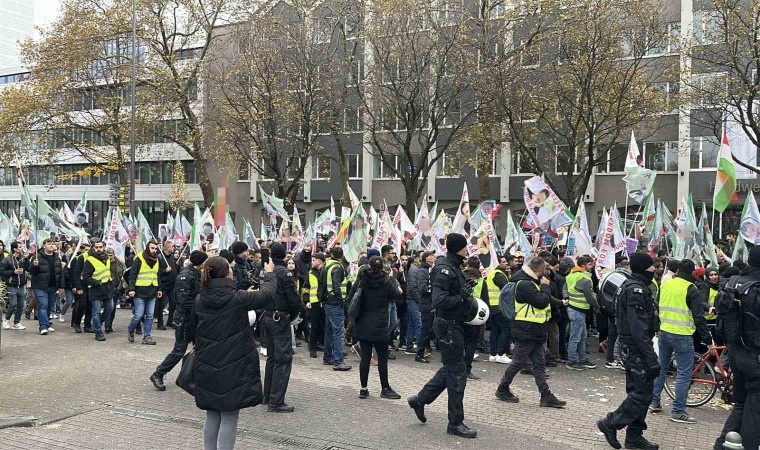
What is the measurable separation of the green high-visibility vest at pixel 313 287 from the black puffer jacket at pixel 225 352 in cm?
577

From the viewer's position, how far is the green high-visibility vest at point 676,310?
7.73 meters

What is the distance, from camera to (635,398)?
21.1ft

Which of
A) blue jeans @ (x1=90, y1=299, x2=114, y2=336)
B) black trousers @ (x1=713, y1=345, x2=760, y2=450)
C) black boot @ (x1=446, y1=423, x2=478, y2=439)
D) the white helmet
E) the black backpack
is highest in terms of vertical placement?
the black backpack

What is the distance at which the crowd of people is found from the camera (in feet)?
18.2

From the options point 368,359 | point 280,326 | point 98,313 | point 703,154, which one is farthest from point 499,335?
point 703,154

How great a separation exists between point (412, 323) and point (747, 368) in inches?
261

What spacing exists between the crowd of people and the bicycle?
0.88 ft

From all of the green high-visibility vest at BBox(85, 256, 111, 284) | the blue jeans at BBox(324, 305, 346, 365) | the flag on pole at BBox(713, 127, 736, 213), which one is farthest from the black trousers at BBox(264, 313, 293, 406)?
the flag on pole at BBox(713, 127, 736, 213)

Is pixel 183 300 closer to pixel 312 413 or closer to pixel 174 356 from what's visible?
pixel 174 356

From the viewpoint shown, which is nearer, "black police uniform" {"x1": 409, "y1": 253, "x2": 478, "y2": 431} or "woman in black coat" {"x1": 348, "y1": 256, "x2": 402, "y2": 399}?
"black police uniform" {"x1": 409, "y1": 253, "x2": 478, "y2": 431}

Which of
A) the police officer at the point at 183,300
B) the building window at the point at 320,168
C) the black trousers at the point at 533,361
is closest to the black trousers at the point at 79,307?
the police officer at the point at 183,300

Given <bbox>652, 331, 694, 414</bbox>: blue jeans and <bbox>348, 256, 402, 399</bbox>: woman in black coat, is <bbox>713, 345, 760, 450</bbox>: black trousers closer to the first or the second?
<bbox>652, 331, 694, 414</bbox>: blue jeans

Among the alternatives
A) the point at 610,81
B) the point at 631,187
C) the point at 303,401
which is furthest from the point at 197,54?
the point at 303,401

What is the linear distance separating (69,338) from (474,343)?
8.53 metres
